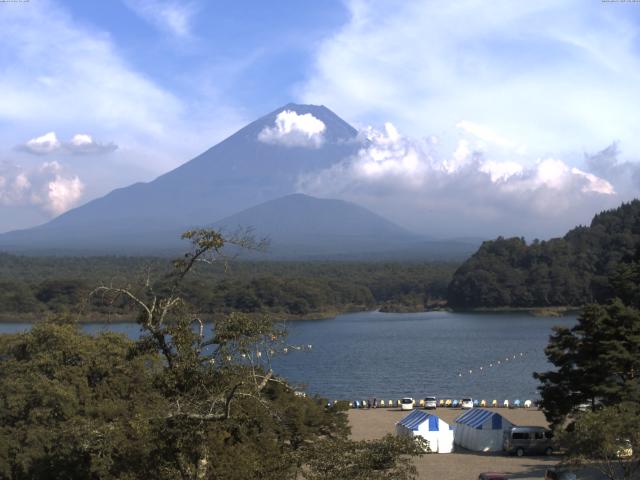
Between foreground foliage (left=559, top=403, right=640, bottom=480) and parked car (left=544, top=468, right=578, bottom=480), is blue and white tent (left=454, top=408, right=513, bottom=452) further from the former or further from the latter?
foreground foliage (left=559, top=403, right=640, bottom=480)

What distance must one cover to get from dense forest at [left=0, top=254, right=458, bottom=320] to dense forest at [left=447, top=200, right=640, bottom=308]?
4366 millimetres

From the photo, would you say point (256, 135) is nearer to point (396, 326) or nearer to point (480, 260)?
point (480, 260)

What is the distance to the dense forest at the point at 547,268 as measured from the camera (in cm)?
5691

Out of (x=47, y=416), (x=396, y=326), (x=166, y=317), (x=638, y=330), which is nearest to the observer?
(x=166, y=317)

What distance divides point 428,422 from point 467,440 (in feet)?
3.25

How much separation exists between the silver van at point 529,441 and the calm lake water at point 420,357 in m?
6.79

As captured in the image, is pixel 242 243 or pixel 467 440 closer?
pixel 242 243

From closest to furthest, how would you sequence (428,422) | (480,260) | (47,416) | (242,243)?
(242,243)
(47,416)
(428,422)
(480,260)

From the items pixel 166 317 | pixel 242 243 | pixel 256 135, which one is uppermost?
pixel 256 135

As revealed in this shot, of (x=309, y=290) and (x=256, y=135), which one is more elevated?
(x=256, y=135)

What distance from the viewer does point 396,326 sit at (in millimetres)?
48344

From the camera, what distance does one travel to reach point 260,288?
55.2 m

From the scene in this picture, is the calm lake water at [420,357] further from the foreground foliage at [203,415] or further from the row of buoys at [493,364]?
the foreground foliage at [203,415]

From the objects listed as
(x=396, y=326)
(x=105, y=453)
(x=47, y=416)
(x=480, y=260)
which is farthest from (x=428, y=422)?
(x=480, y=260)
